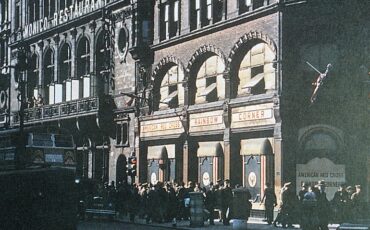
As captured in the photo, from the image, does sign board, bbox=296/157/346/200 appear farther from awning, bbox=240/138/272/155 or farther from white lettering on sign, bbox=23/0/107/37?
white lettering on sign, bbox=23/0/107/37

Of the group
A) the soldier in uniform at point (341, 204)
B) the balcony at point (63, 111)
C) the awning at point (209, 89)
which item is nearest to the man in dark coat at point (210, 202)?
→ the soldier in uniform at point (341, 204)

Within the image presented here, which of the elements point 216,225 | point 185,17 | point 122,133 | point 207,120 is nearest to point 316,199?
point 216,225

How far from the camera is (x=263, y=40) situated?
1428 inches

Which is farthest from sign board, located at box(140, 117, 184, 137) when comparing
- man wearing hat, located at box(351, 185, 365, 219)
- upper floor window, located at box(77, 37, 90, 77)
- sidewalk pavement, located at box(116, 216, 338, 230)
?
man wearing hat, located at box(351, 185, 365, 219)

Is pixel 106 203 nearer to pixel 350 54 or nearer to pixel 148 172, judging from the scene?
pixel 148 172

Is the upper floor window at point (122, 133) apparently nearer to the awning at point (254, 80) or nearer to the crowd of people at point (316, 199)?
the awning at point (254, 80)

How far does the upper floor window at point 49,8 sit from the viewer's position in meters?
59.3

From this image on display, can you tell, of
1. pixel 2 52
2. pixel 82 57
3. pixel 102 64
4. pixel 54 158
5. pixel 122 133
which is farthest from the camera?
pixel 2 52

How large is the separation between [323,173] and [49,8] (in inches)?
1270

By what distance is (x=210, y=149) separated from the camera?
4034cm

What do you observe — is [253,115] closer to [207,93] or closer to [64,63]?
[207,93]

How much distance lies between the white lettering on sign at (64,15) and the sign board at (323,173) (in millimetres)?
22374

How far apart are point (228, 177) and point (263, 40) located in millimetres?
7067

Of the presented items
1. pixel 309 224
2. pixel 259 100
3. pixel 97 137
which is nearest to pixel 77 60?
pixel 97 137
